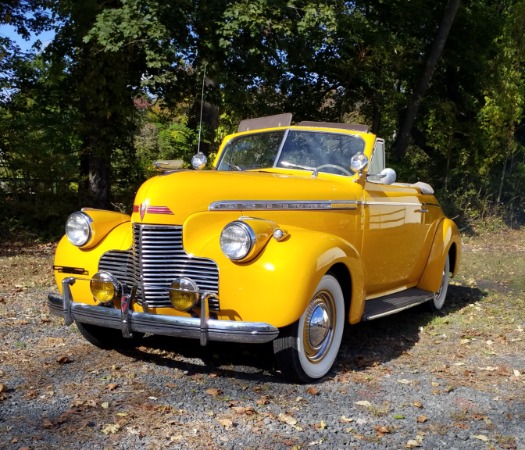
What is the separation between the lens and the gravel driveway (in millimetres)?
3557

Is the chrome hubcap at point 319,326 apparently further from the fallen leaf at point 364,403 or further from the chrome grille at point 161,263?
the chrome grille at point 161,263

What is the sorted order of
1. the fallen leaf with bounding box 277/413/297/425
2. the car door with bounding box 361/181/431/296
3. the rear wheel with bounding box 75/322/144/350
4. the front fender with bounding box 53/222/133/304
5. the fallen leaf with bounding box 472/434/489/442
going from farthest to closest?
1. the car door with bounding box 361/181/431/296
2. the rear wheel with bounding box 75/322/144/350
3. the front fender with bounding box 53/222/133/304
4. the fallen leaf with bounding box 277/413/297/425
5. the fallen leaf with bounding box 472/434/489/442

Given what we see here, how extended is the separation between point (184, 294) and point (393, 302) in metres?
2.40

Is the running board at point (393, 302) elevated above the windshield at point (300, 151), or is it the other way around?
the windshield at point (300, 151)

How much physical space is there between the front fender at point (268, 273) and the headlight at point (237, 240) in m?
0.08

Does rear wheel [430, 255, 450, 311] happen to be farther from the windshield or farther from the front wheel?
the front wheel

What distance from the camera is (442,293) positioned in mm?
7402

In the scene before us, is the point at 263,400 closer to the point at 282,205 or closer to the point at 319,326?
the point at 319,326

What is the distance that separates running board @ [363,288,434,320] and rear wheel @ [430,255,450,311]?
345mm

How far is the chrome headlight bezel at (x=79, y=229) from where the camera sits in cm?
483

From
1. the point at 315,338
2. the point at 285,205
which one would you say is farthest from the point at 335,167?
the point at 315,338

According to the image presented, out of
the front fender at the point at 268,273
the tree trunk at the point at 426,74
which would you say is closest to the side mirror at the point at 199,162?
the front fender at the point at 268,273

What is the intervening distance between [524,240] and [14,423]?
46.3ft

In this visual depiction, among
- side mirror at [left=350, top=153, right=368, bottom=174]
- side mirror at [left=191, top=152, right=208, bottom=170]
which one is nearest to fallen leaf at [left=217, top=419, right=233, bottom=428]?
side mirror at [left=350, top=153, right=368, bottom=174]
